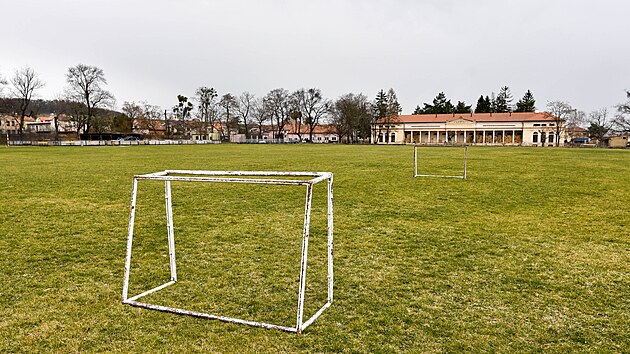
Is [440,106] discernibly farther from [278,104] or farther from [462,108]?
[278,104]

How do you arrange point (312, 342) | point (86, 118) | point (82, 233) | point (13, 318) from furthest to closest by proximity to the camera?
1. point (86, 118)
2. point (82, 233)
3. point (13, 318)
4. point (312, 342)

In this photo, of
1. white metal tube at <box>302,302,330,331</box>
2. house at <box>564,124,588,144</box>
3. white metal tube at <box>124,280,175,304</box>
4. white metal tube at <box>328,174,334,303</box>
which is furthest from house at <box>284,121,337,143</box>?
white metal tube at <box>302,302,330,331</box>

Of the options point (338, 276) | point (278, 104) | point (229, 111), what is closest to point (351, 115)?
point (278, 104)

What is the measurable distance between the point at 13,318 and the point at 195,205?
6152mm

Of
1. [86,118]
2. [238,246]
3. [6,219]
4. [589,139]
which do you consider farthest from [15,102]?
[589,139]

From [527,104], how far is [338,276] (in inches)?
4716

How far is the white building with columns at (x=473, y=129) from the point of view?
88.9m

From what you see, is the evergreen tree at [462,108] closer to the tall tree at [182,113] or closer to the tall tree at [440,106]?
the tall tree at [440,106]

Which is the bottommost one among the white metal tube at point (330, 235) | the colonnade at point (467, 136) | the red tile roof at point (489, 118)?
the white metal tube at point (330, 235)

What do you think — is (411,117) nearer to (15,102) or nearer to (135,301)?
(15,102)

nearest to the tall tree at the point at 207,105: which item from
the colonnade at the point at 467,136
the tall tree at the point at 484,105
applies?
the colonnade at the point at 467,136

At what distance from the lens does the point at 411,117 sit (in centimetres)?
10550

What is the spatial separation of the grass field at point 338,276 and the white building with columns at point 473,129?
8369 cm

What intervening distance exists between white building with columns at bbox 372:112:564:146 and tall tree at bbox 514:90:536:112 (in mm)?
14373
